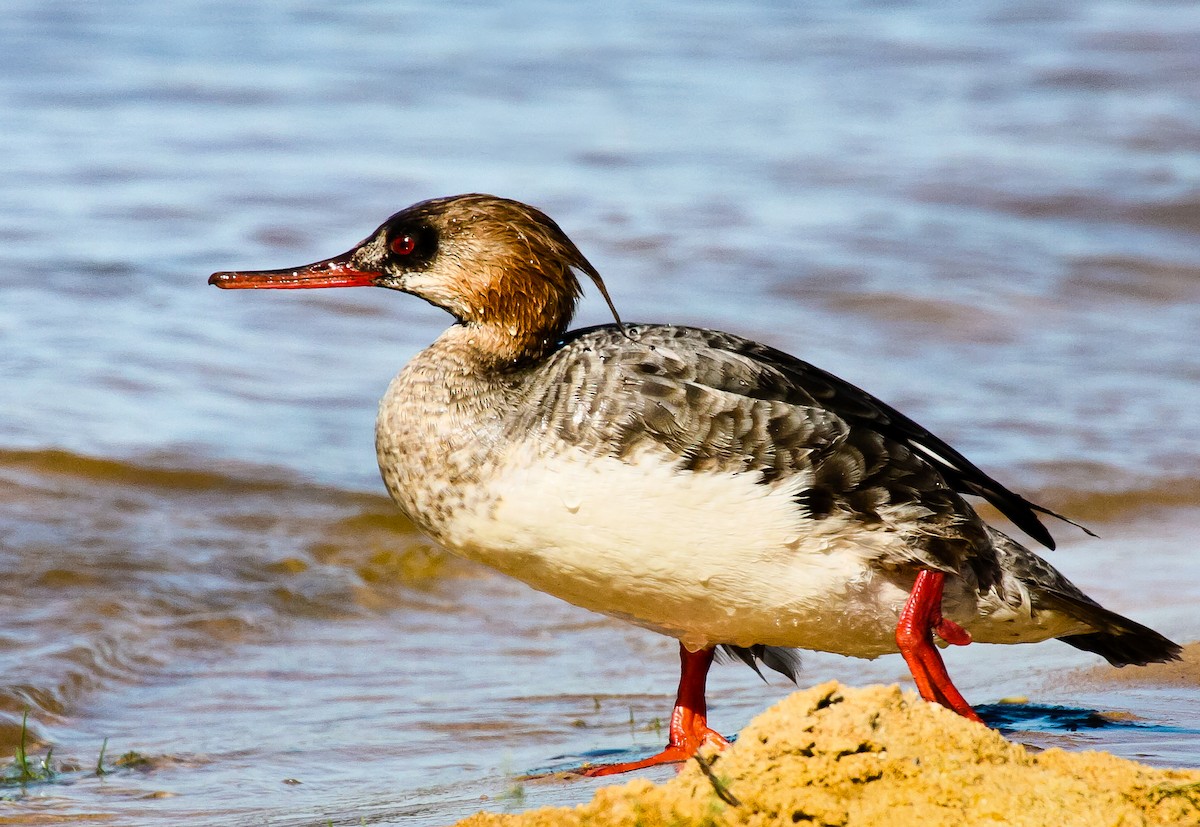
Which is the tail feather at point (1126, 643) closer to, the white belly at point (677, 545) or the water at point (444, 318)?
the water at point (444, 318)

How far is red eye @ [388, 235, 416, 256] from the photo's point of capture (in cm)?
486

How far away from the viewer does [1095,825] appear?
306 centimetres

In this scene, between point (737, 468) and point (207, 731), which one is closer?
point (737, 468)

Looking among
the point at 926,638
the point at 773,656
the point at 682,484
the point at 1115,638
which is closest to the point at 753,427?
the point at 682,484

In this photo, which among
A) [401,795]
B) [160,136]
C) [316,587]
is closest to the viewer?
[401,795]

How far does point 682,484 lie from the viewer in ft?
13.7

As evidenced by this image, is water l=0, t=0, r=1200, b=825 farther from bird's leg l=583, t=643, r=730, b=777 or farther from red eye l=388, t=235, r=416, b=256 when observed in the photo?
red eye l=388, t=235, r=416, b=256

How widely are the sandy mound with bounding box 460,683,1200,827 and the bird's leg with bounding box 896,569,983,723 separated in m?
1.11

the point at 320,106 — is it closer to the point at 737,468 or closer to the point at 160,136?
the point at 160,136

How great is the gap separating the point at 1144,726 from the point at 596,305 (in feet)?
21.6

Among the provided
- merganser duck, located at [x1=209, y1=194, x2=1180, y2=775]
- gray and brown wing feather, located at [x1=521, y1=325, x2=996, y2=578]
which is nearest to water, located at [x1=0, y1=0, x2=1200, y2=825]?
merganser duck, located at [x1=209, y1=194, x2=1180, y2=775]

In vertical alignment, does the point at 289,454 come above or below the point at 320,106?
below

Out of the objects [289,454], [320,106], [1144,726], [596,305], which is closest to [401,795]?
[1144,726]

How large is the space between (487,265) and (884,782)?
2186 millimetres
